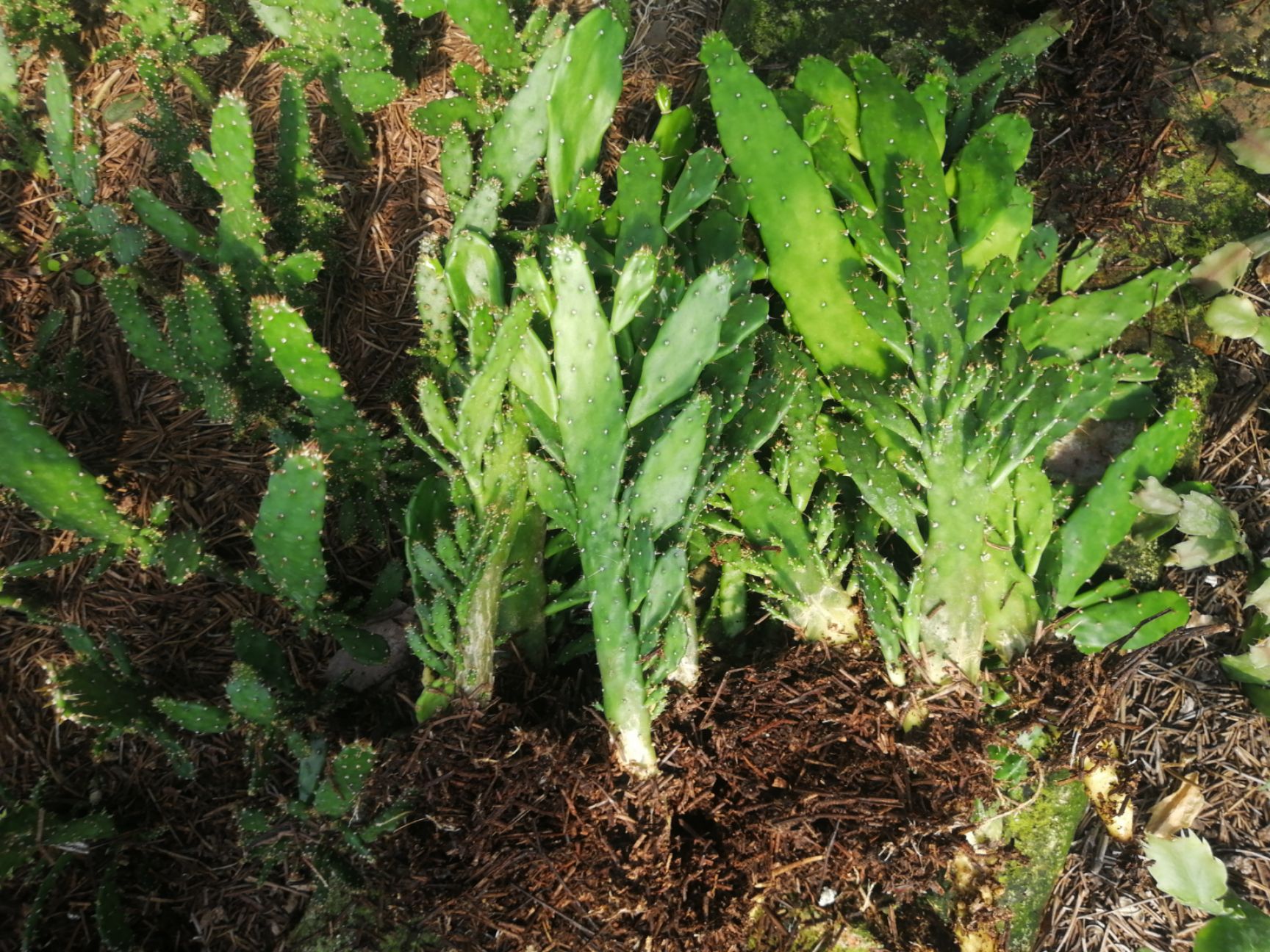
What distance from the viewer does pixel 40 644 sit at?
2.06 metres

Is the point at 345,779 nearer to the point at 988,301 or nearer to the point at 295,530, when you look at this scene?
the point at 295,530

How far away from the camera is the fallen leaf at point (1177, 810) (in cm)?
212

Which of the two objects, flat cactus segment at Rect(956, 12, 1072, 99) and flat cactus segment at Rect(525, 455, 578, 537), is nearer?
flat cactus segment at Rect(525, 455, 578, 537)

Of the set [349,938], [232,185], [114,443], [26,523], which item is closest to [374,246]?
[232,185]

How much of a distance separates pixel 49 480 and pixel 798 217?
5.75 ft

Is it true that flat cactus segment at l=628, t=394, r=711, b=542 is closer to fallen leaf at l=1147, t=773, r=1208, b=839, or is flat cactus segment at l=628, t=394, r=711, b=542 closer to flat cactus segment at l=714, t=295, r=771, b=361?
flat cactus segment at l=714, t=295, r=771, b=361

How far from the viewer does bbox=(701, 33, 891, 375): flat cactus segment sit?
6.68 feet

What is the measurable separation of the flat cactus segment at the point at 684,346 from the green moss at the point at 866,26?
3.29 feet

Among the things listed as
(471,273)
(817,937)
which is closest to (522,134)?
(471,273)

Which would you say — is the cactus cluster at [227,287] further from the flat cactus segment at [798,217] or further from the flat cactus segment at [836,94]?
the flat cactus segment at [836,94]

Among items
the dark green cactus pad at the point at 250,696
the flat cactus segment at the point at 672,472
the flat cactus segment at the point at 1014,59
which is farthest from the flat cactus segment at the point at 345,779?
the flat cactus segment at the point at 1014,59

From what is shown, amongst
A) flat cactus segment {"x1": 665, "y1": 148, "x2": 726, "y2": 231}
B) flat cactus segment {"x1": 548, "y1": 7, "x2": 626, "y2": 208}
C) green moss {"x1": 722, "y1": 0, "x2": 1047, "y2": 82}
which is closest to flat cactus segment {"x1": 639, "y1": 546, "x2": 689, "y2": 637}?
flat cactus segment {"x1": 665, "y1": 148, "x2": 726, "y2": 231}

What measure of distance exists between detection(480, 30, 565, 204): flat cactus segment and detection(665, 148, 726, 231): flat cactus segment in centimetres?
36

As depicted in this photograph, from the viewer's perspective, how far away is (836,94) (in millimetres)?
2111
